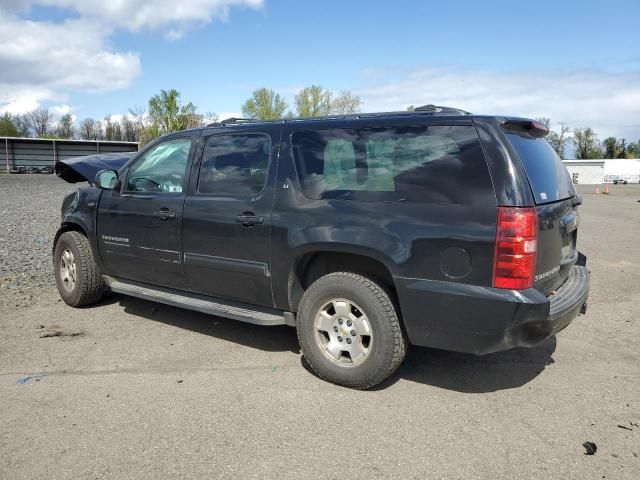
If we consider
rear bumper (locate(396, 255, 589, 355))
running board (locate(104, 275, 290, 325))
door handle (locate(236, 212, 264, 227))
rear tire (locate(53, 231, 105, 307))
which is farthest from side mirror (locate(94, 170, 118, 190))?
rear bumper (locate(396, 255, 589, 355))

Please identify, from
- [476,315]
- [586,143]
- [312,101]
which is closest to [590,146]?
[586,143]

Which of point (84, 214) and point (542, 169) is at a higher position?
point (542, 169)

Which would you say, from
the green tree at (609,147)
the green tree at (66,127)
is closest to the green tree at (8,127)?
the green tree at (66,127)

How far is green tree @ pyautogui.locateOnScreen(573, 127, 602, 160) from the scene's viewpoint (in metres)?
105

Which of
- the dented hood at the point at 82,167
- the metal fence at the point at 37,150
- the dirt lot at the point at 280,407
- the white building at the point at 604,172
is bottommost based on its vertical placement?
the dirt lot at the point at 280,407

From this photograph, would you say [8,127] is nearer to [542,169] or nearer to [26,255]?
[26,255]

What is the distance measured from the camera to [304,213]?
155 inches

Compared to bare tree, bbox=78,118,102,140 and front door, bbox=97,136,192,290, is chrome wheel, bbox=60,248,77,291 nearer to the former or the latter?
front door, bbox=97,136,192,290

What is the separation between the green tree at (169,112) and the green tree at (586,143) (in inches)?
3179

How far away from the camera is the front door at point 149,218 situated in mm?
4785

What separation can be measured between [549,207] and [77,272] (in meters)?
4.73

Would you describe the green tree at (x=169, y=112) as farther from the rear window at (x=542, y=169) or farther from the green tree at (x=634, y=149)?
the green tree at (x=634, y=149)

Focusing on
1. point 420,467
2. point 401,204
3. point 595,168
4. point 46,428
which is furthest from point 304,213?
point 595,168

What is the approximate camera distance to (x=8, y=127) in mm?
83938
